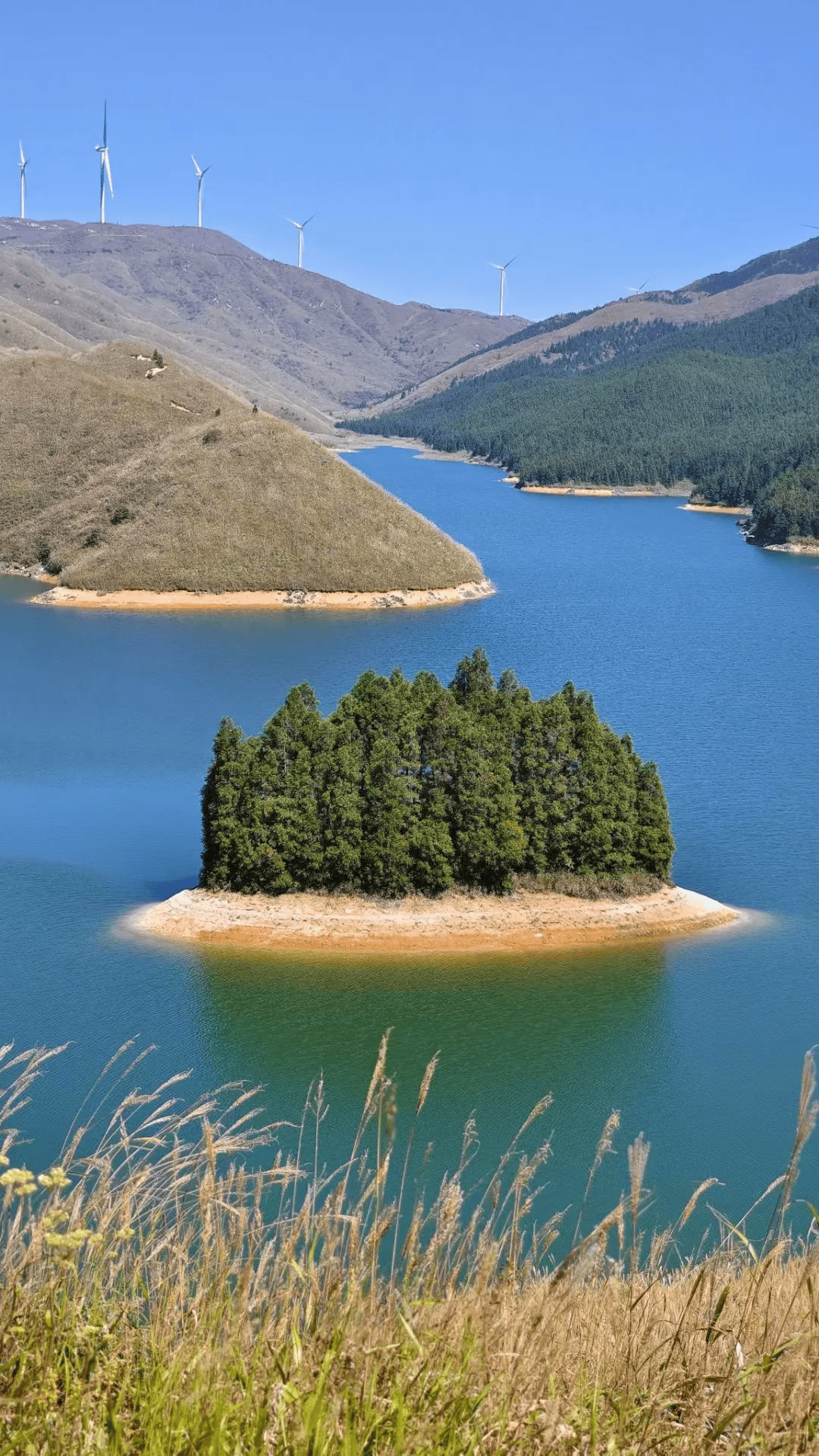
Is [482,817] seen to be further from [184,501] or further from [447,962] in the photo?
[184,501]

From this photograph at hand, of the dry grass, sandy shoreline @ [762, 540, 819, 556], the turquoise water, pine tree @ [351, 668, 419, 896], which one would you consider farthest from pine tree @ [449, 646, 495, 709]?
sandy shoreline @ [762, 540, 819, 556]

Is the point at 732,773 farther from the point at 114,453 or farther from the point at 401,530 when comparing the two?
the point at 114,453

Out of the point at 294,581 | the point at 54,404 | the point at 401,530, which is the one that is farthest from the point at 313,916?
the point at 54,404

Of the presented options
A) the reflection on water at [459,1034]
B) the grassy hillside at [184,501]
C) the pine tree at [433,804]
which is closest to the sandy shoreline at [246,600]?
the grassy hillside at [184,501]

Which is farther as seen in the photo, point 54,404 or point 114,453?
point 54,404

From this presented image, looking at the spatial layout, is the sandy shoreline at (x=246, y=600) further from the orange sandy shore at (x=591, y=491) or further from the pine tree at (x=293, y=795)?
the orange sandy shore at (x=591, y=491)

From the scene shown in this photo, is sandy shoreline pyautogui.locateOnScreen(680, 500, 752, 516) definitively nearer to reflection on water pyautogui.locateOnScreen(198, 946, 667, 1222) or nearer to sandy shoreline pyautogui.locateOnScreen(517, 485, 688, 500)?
sandy shoreline pyautogui.locateOnScreen(517, 485, 688, 500)
